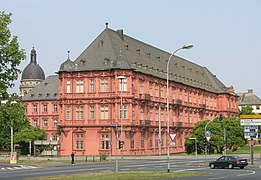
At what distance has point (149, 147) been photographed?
98.1 m

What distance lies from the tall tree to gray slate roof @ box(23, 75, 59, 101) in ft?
350

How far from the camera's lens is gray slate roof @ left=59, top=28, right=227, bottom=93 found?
93.1 meters

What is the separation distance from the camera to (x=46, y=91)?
138m

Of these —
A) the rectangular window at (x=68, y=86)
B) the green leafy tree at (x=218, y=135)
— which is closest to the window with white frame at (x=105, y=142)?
the rectangular window at (x=68, y=86)

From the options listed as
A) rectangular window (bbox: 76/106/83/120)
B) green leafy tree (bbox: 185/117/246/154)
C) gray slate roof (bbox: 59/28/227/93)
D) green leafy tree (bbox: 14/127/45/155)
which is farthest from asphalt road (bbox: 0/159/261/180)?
green leafy tree (bbox: 14/127/45/155)

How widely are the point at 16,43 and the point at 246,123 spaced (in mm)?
29440

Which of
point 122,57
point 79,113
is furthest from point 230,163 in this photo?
point 79,113

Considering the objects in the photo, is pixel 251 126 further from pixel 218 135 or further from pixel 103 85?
pixel 218 135

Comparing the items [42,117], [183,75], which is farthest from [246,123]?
[42,117]

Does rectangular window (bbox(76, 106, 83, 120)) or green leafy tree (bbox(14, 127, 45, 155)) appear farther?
green leafy tree (bbox(14, 127, 45, 155))

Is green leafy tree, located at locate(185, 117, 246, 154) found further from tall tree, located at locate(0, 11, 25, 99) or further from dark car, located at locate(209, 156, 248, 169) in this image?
tall tree, located at locate(0, 11, 25, 99)

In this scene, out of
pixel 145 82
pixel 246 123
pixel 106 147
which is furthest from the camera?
pixel 145 82

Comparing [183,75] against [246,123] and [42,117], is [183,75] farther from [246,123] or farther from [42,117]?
[246,123]

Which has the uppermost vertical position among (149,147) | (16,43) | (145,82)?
(145,82)
